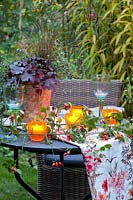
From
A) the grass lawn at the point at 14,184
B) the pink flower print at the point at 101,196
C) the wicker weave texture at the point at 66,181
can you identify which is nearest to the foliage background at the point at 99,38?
the wicker weave texture at the point at 66,181

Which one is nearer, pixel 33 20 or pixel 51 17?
pixel 51 17

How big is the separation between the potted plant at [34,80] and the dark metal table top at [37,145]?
23cm

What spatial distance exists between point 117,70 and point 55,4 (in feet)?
4.24

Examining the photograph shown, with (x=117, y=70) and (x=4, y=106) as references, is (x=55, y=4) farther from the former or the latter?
(x=4, y=106)

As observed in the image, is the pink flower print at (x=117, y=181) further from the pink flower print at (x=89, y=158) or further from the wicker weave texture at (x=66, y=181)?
the wicker weave texture at (x=66, y=181)

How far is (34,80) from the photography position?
2.57m

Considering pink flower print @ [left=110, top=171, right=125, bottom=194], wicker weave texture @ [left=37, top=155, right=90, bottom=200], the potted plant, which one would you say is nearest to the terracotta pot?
the potted plant

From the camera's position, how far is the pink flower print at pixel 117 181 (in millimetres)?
2445

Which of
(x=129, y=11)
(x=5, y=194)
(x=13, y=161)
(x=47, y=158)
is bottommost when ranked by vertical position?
(x=5, y=194)

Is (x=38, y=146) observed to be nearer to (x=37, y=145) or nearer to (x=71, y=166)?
(x=37, y=145)

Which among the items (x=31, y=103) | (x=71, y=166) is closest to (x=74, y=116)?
(x=31, y=103)

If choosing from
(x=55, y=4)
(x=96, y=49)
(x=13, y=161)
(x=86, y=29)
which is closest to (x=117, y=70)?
(x=96, y=49)

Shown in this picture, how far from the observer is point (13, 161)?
238 cm

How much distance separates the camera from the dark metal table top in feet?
7.64
